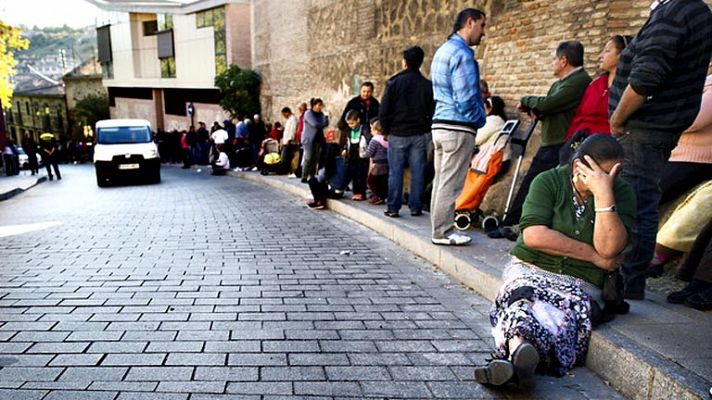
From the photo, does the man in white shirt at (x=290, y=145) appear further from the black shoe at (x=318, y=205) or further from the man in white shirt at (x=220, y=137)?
the man in white shirt at (x=220, y=137)

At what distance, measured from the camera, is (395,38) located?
12.7 meters

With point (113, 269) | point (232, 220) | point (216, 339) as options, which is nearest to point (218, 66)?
point (232, 220)

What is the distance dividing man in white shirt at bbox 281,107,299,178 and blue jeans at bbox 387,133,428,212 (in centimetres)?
764

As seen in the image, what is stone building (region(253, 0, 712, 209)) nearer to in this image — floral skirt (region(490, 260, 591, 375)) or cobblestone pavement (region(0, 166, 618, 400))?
cobblestone pavement (region(0, 166, 618, 400))

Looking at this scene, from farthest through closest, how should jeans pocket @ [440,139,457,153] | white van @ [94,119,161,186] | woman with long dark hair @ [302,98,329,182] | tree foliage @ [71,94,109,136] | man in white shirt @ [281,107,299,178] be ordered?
tree foliage @ [71,94,109,136]
white van @ [94,119,161,186]
man in white shirt @ [281,107,299,178]
woman with long dark hair @ [302,98,329,182]
jeans pocket @ [440,139,457,153]

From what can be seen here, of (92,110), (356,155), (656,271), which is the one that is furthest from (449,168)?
(92,110)

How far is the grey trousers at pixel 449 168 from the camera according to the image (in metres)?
5.70

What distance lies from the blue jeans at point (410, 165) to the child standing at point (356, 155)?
1811 mm

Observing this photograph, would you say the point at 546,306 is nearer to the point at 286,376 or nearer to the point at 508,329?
the point at 508,329

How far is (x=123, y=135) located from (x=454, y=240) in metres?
15.6

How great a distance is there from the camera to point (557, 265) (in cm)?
338

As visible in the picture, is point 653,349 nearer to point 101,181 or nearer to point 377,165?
point 377,165

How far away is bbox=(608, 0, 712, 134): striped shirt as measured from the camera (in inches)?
144

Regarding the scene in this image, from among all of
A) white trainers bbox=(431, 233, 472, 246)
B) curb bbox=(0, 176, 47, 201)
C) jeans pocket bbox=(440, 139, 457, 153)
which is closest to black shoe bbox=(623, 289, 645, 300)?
white trainers bbox=(431, 233, 472, 246)
